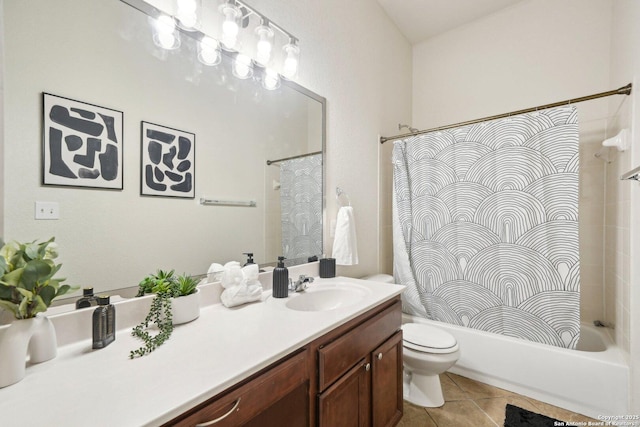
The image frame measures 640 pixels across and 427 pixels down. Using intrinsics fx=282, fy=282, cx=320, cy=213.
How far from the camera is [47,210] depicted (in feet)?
2.72

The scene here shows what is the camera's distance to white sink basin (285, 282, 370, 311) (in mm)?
1384

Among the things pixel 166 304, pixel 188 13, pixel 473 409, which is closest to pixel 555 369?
pixel 473 409

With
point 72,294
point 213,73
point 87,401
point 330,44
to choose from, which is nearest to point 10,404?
point 87,401

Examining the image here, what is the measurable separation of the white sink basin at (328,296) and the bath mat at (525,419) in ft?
3.80

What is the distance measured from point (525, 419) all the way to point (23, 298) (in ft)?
7.67

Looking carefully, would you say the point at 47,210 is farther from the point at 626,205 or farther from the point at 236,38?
the point at 626,205

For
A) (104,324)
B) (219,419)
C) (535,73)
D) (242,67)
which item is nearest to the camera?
(219,419)

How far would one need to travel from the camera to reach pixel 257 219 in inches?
57.9

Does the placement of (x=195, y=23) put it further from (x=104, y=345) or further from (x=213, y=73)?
(x=104, y=345)

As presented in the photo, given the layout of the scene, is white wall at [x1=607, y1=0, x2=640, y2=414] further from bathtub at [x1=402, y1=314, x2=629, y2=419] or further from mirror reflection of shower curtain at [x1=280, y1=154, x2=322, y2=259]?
mirror reflection of shower curtain at [x1=280, y1=154, x2=322, y2=259]

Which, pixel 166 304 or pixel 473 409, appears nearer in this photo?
pixel 166 304

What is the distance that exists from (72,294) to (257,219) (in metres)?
0.77

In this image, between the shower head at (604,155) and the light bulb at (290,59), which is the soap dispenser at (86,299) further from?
the shower head at (604,155)

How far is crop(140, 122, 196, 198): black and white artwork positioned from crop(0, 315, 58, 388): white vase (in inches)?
19.5
